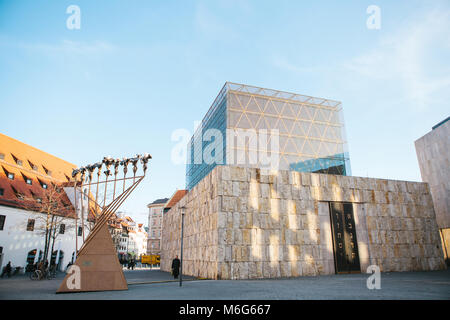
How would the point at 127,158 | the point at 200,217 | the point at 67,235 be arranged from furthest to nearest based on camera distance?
1. the point at 67,235
2. the point at 200,217
3. the point at 127,158

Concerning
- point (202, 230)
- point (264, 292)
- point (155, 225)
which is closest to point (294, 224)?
point (202, 230)

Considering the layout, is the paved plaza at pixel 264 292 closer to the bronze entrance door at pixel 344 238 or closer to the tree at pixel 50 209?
the bronze entrance door at pixel 344 238

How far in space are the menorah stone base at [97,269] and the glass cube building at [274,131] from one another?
27231 mm

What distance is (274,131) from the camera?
4256cm

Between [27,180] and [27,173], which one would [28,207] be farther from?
[27,173]

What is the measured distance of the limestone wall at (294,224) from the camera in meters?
18.9

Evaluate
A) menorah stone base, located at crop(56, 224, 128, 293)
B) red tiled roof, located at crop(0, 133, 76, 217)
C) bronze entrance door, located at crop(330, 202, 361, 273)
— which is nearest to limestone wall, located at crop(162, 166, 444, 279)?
bronze entrance door, located at crop(330, 202, 361, 273)

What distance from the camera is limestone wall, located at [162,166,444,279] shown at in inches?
742

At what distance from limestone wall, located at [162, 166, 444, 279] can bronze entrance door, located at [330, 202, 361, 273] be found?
450mm
